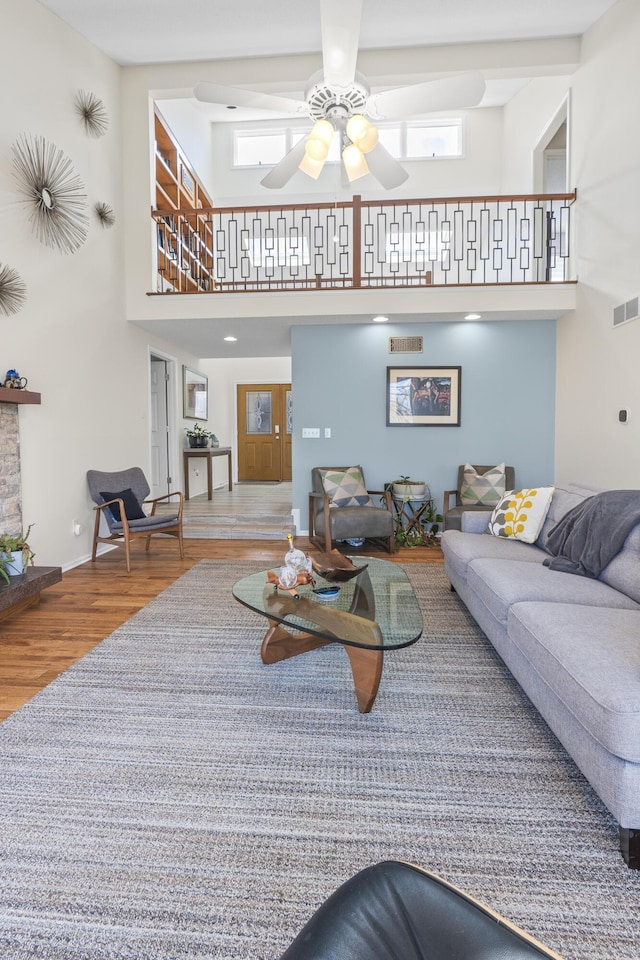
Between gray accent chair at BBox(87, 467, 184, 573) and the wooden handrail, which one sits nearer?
gray accent chair at BBox(87, 467, 184, 573)

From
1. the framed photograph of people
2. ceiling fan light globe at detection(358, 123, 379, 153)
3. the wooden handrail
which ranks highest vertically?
the wooden handrail

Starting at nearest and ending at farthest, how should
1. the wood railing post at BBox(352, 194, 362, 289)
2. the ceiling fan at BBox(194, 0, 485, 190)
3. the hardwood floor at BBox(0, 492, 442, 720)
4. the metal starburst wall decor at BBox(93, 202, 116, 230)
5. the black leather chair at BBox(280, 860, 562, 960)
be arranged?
the black leather chair at BBox(280, 860, 562, 960), the hardwood floor at BBox(0, 492, 442, 720), the ceiling fan at BBox(194, 0, 485, 190), the metal starburst wall decor at BBox(93, 202, 116, 230), the wood railing post at BBox(352, 194, 362, 289)

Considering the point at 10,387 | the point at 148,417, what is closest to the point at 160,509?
the point at 148,417

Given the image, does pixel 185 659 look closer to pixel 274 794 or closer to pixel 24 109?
pixel 274 794

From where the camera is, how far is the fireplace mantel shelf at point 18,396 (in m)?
3.47

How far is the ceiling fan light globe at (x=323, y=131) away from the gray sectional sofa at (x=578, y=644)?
2873mm

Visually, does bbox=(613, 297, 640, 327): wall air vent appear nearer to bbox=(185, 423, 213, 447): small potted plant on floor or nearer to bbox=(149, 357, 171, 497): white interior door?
bbox=(149, 357, 171, 497): white interior door

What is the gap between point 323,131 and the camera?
3.24 m

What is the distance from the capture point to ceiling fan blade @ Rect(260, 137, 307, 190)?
3482mm

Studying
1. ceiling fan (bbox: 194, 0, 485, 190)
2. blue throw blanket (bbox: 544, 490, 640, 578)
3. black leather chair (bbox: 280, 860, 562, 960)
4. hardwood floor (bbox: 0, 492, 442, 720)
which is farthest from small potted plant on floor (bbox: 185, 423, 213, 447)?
black leather chair (bbox: 280, 860, 562, 960)

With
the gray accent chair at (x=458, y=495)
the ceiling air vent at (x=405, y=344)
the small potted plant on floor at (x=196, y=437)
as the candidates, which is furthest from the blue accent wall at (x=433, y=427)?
the small potted plant on floor at (x=196, y=437)

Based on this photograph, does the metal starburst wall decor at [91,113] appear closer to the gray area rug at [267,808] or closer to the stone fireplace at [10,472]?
the stone fireplace at [10,472]

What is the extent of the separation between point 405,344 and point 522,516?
2944 mm

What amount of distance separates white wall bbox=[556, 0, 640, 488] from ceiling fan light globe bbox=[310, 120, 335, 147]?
238cm
